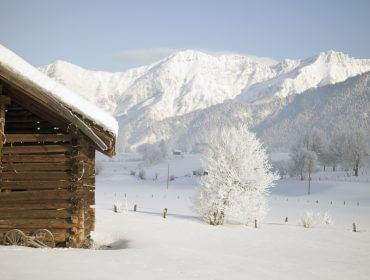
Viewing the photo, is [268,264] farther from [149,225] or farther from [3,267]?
[149,225]

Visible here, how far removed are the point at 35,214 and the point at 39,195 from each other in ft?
2.03

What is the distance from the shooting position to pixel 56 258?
41.8 ft

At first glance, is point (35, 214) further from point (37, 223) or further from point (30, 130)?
point (30, 130)

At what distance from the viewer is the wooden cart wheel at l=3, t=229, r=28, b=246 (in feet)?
47.2

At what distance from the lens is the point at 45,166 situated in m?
15.1

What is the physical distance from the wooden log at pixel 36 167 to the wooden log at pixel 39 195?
750mm

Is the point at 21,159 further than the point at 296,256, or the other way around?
the point at 296,256

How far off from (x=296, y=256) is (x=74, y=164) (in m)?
9.64

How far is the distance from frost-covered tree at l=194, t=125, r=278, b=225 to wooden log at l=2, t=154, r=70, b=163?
16985mm

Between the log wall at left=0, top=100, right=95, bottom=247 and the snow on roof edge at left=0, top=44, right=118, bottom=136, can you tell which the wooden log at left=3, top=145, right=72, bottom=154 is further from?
the snow on roof edge at left=0, top=44, right=118, bottom=136

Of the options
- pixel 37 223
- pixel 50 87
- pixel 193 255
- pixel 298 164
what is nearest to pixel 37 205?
pixel 37 223

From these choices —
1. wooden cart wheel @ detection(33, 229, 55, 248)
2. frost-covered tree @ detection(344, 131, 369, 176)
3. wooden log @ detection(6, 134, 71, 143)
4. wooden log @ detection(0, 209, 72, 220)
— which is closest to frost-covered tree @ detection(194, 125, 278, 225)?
wooden log @ detection(0, 209, 72, 220)

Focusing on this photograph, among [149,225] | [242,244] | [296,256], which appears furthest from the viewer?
A: [149,225]

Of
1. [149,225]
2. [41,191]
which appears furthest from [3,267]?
[149,225]
